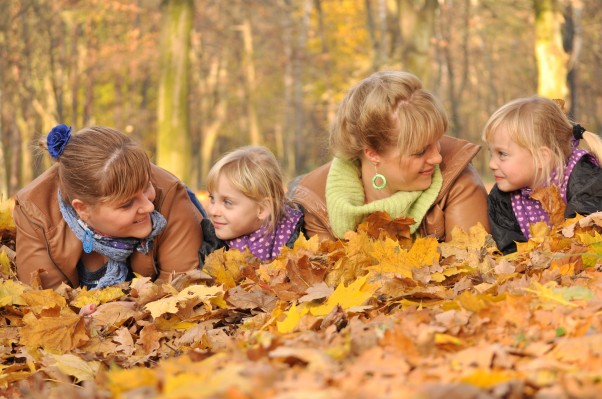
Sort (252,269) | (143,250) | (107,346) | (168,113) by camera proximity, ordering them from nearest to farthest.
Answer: (107,346), (252,269), (143,250), (168,113)

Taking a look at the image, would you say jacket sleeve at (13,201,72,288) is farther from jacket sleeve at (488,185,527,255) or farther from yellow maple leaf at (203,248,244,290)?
jacket sleeve at (488,185,527,255)

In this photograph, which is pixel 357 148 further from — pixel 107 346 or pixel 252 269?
pixel 107 346

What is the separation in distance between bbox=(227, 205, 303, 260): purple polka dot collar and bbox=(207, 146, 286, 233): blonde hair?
0.04 metres

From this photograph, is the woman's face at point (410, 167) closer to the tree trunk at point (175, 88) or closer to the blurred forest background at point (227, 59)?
the blurred forest background at point (227, 59)

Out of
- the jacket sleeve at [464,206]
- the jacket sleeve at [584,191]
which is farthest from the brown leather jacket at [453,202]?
the jacket sleeve at [584,191]

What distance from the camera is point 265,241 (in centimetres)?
469

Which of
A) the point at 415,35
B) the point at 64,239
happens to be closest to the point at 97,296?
the point at 64,239

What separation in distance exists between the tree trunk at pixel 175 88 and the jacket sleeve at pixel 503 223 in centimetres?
966

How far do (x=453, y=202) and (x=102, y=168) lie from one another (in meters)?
2.02

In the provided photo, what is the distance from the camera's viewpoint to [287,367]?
193 cm

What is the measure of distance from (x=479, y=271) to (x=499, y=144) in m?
1.27

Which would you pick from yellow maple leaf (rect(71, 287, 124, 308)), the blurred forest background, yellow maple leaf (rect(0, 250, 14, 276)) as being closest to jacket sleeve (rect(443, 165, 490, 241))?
yellow maple leaf (rect(71, 287, 124, 308))

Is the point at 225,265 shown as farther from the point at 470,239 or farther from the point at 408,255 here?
the point at 470,239

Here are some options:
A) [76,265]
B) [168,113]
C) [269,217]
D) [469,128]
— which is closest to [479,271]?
[269,217]
